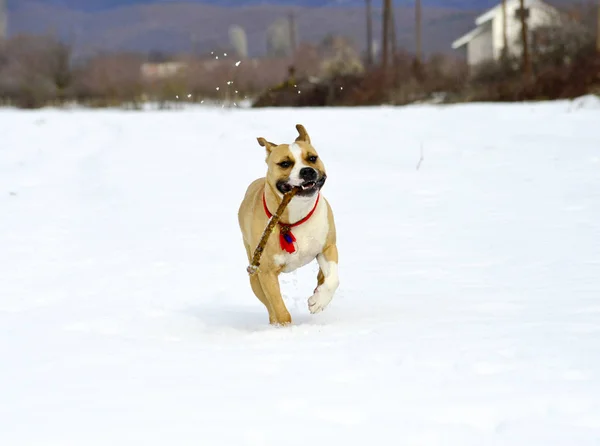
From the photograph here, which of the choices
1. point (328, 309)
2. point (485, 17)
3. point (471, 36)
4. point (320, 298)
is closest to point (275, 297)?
point (320, 298)

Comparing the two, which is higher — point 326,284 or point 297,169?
point 297,169

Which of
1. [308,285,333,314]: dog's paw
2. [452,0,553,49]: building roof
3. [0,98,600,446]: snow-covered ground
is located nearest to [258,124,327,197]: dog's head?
[308,285,333,314]: dog's paw

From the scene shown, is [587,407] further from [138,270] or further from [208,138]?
[208,138]

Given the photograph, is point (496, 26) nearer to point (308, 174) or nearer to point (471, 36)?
point (471, 36)

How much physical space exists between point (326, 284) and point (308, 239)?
313 millimetres

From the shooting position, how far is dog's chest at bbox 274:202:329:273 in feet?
20.3

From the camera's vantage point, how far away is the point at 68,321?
6.87 m

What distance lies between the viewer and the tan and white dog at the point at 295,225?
5953mm

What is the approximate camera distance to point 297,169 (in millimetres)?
5879

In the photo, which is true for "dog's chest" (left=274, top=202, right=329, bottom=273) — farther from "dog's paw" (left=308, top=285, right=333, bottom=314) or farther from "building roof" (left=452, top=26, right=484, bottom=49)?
"building roof" (left=452, top=26, right=484, bottom=49)

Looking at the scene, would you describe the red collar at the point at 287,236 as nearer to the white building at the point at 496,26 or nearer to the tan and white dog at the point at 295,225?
the tan and white dog at the point at 295,225

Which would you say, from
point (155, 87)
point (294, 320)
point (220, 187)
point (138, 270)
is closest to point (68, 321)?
point (294, 320)

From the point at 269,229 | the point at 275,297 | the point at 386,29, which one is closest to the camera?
the point at 269,229

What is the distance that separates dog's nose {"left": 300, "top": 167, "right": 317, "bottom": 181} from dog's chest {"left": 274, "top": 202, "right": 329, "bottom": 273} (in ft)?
1.44
